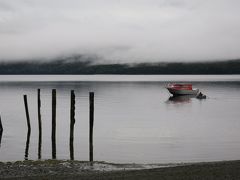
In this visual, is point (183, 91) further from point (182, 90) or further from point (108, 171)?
point (108, 171)

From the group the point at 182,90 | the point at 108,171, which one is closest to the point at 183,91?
the point at 182,90

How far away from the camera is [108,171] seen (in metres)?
21.6

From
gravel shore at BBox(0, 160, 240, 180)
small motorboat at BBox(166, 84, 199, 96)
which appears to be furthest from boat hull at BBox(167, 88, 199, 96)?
gravel shore at BBox(0, 160, 240, 180)

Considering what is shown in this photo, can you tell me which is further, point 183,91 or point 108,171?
point 183,91

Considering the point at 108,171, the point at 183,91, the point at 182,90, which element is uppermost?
the point at 182,90

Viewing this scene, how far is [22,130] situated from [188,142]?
18496 mm

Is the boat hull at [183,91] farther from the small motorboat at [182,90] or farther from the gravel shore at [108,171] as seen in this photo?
the gravel shore at [108,171]

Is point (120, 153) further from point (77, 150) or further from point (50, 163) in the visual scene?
point (50, 163)

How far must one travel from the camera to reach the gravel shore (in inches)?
700

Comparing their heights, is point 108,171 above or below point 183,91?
below

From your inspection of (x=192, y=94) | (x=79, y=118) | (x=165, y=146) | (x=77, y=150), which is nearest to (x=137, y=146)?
(x=165, y=146)

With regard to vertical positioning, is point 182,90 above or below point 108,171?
above

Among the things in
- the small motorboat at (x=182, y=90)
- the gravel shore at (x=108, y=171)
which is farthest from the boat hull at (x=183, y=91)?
the gravel shore at (x=108, y=171)

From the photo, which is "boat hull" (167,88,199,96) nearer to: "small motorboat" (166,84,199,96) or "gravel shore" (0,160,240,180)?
"small motorboat" (166,84,199,96)
